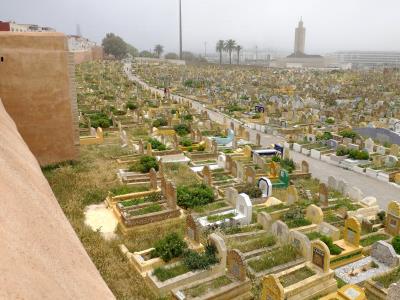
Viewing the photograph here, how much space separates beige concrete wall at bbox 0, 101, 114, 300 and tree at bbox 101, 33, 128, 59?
98424mm

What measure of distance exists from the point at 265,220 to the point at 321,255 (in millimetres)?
2271

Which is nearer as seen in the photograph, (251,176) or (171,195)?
(171,195)

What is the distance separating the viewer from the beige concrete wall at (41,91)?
13.5 metres

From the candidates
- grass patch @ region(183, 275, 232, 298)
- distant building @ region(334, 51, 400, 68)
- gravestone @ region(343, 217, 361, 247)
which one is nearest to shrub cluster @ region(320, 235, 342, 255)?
gravestone @ region(343, 217, 361, 247)

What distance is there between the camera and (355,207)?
11484 millimetres

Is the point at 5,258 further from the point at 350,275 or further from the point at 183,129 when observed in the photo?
the point at 183,129

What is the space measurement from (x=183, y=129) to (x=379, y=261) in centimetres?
1395

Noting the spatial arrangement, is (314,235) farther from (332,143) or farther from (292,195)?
(332,143)

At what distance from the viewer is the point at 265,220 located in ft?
32.9

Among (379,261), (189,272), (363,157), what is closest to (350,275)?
(379,261)

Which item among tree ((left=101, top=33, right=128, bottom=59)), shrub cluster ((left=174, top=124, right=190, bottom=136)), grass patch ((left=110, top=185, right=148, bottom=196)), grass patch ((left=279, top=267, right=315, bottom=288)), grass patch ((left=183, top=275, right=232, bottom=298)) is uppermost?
tree ((left=101, top=33, right=128, bottom=59))

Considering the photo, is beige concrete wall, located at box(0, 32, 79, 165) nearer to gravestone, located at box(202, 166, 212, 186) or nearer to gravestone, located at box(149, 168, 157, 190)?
gravestone, located at box(149, 168, 157, 190)

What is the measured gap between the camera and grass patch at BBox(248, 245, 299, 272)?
8217 mm

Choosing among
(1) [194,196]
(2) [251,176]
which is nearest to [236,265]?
(1) [194,196]
